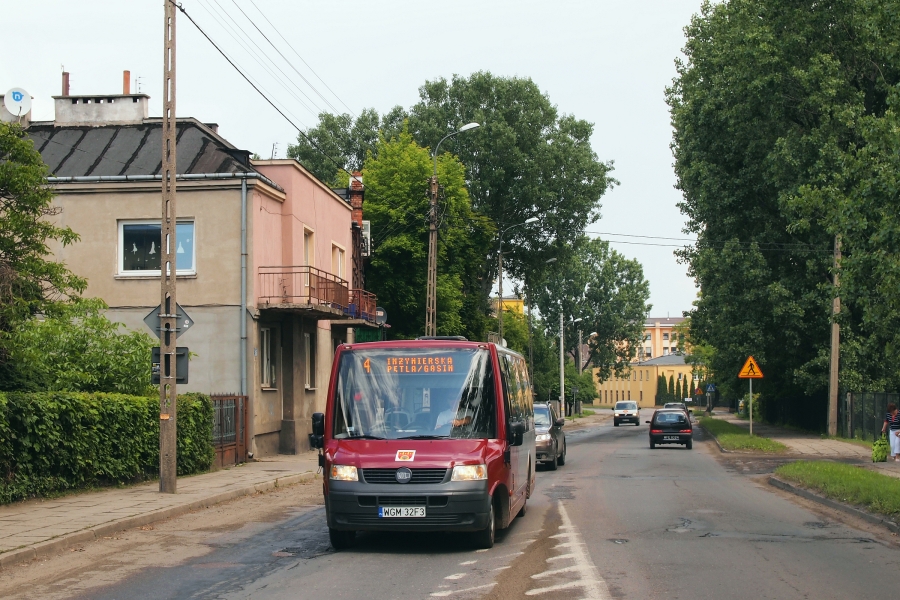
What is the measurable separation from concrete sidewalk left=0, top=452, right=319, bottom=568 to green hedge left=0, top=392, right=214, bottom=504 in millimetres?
320

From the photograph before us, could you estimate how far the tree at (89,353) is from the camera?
64.6 ft

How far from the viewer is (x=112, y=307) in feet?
89.0

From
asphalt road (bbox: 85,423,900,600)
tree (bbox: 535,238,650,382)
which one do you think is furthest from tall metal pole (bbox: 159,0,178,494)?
tree (bbox: 535,238,650,382)

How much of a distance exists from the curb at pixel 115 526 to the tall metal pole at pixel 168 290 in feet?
3.39

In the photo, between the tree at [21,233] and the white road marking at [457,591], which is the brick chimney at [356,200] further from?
the white road marking at [457,591]

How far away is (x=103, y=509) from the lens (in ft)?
46.2

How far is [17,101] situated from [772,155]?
2415 centimetres

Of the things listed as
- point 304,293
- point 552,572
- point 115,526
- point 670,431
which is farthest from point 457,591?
point 670,431

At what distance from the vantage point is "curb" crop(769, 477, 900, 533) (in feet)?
43.2

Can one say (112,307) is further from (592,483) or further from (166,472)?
(592,483)

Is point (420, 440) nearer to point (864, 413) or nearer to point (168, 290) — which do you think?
point (168, 290)

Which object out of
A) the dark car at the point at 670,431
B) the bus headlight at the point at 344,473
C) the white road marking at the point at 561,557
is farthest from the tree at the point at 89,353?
the dark car at the point at 670,431

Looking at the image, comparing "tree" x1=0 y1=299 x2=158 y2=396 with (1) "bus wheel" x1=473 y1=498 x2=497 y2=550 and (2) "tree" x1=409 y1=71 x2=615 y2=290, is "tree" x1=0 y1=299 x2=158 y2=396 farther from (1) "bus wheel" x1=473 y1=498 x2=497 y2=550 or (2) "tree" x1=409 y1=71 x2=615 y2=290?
(2) "tree" x1=409 y1=71 x2=615 y2=290

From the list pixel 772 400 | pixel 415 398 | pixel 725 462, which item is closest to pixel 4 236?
pixel 415 398
